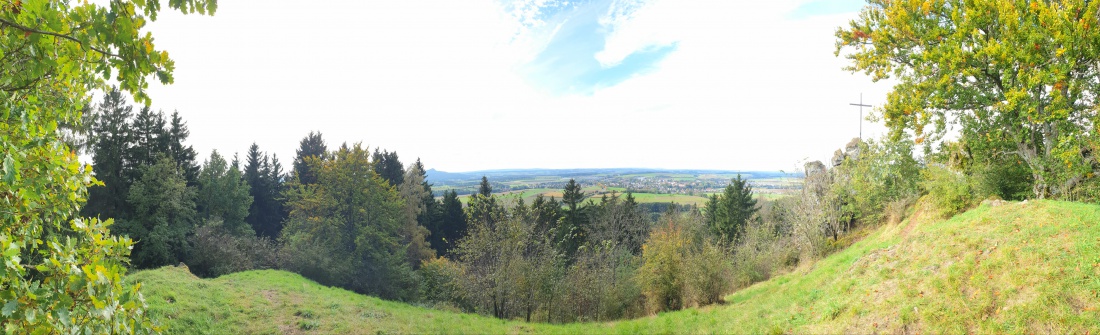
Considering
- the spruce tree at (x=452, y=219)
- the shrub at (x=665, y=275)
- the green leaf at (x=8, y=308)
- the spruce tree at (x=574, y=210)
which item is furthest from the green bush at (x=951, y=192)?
the spruce tree at (x=452, y=219)

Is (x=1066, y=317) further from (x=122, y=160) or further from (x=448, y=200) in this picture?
(x=448, y=200)

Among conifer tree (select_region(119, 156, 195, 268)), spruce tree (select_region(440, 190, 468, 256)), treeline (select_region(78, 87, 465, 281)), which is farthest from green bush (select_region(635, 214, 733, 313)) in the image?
spruce tree (select_region(440, 190, 468, 256))

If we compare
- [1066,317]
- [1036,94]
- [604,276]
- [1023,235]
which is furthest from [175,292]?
[1036,94]

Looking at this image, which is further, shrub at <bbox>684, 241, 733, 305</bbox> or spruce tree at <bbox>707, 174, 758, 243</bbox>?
spruce tree at <bbox>707, 174, 758, 243</bbox>

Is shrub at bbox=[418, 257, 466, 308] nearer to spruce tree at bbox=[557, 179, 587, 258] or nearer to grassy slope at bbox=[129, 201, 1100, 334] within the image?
grassy slope at bbox=[129, 201, 1100, 334]

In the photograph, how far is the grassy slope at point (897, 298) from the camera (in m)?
5.82

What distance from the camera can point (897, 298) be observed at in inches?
286

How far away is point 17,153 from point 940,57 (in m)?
15.2

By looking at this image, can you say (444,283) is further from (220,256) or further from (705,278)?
(220,256)

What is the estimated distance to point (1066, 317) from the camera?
5.22 meters

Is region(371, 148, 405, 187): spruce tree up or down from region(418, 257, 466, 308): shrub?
up

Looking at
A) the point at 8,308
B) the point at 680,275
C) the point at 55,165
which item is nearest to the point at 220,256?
the point at 680,275

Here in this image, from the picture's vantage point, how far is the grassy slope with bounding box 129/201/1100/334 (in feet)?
19.1

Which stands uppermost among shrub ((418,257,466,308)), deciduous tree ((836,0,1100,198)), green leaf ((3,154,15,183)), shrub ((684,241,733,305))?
deciduous tree ((836,0,1100,198))
